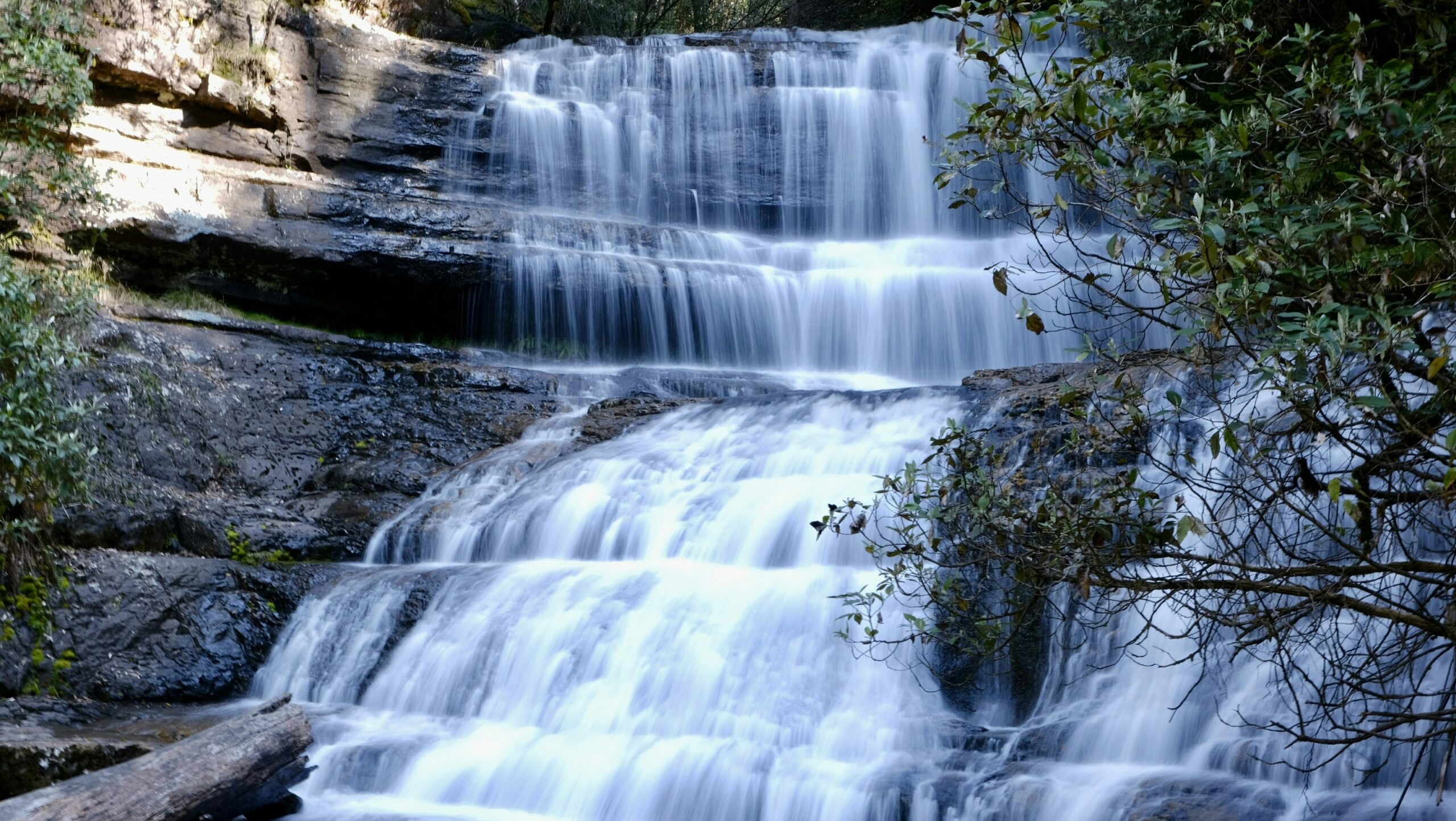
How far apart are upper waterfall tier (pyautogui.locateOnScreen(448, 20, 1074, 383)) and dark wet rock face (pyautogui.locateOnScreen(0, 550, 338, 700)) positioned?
501 centimetres

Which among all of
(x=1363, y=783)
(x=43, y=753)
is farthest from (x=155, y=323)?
(x=1363, y=783)

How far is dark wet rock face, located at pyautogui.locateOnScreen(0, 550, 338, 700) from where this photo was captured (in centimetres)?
746

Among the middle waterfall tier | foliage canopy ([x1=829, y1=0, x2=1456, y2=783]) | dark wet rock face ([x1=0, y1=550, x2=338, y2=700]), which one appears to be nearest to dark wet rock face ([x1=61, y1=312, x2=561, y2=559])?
dark wet rock face ([x1=0, y1=550, x2=338, y2=700])

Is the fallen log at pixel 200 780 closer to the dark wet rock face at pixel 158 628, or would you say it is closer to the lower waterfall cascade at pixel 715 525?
the lower waterfall cascade at pixel 715 525

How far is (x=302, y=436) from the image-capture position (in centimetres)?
1057

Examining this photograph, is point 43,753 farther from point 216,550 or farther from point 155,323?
point 155,323

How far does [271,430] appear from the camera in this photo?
1049 centimetres

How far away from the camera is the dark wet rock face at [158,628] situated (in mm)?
7457

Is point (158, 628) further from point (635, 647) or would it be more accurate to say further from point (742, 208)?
point (742, 208)

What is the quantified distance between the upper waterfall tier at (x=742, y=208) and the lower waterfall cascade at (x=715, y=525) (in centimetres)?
4

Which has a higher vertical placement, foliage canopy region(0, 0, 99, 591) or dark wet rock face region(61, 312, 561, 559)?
foliage canopy region(0, 0, 99, 591)

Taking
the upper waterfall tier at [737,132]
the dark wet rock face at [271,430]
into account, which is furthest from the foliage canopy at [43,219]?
the upper waterfall tier at [737,132]

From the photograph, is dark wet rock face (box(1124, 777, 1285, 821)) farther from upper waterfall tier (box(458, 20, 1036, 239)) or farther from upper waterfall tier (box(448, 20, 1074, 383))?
upper waterfall tier (box(458, 20, 1036, 239))

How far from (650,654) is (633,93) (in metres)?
9.92
